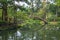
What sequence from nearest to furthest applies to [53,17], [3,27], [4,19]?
[3,27] → [4,19] → [53,17]

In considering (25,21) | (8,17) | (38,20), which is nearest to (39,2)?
(38,20)

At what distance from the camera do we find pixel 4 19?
2559cm

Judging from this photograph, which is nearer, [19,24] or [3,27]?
[3,27]

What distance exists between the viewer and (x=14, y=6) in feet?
77.6

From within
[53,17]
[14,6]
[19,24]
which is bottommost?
[53,17]

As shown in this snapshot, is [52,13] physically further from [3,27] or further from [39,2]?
[3,27]

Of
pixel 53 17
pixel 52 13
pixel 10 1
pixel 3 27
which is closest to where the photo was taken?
pixel 10 1

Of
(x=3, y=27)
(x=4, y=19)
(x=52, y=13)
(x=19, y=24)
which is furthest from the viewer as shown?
(x=52, y=13)

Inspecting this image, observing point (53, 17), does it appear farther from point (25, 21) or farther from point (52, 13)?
point (25, 21)

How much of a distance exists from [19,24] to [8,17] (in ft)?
7.88

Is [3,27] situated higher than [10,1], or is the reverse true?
[10,1]

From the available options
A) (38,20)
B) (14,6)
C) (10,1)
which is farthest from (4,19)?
(38,20)

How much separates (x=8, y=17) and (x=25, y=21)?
3.71 meters

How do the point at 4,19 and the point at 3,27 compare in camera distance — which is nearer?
the point at 3,27
